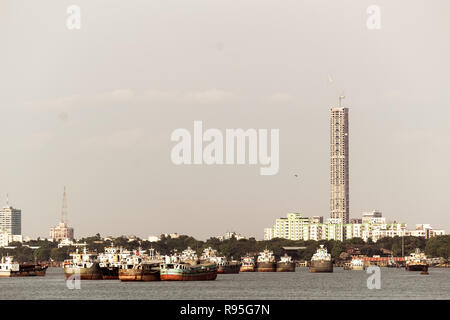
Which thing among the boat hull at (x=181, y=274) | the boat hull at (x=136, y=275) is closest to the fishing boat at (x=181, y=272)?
the boat hull at (x=181, y=274)

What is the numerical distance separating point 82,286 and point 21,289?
32.6 feet

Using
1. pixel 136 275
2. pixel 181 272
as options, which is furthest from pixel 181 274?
pixel 136 275

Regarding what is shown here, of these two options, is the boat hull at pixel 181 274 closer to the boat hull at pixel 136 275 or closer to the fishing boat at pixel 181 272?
the fishing boat at pixel 181 272

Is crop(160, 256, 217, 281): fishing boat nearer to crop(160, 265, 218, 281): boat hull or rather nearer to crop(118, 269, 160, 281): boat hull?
crop(160, 265, 218, 281): boat hull

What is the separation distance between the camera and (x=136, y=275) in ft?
622

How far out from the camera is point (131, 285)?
572 ft

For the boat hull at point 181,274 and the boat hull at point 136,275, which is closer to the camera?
the boat hull at point 136,275

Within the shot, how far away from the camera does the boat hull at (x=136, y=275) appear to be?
188000 millimetres

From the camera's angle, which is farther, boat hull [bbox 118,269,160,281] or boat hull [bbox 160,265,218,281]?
boat hull [bbox 160,265,218,281]

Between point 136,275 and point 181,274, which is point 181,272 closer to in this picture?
point 181,274

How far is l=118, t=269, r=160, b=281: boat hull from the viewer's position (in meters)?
188

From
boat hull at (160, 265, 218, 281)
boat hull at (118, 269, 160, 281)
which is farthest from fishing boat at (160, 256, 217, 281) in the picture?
boat hull at (118, 269, 160, 281)
